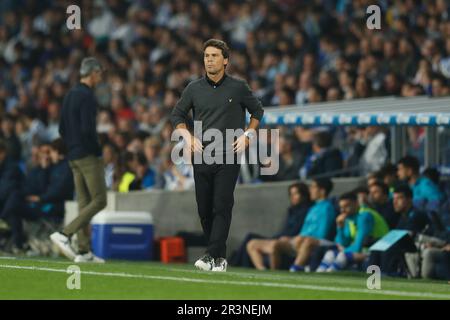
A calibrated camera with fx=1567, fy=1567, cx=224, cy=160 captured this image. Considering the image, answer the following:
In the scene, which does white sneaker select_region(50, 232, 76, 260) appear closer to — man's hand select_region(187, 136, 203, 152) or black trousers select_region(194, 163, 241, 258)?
black trousers select_region(194, 163, 241, 258)

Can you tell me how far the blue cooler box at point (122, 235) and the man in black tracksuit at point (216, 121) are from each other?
5.42 meters

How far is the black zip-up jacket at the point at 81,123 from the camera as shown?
57.1 feet

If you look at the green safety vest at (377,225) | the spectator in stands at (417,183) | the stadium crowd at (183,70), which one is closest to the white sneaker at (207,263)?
the green safety vest at (377,225)

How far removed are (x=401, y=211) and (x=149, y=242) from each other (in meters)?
3.86

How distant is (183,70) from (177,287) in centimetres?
1519

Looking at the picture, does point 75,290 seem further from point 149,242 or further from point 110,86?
point 110,86

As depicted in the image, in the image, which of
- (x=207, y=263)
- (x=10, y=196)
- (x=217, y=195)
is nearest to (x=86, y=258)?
(x=207, y=263)

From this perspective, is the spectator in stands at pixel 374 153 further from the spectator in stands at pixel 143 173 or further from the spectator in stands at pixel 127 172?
the spectator in stands at pixel 127 172

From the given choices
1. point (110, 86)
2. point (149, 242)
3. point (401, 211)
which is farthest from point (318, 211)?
point (110, 86)

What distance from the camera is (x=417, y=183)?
18.5 metres

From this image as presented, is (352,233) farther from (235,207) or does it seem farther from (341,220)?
(235,207)

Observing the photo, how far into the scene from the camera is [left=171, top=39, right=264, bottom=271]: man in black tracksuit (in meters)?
14.6

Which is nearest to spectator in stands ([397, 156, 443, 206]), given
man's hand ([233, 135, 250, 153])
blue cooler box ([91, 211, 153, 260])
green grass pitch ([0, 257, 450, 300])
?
blue cooler box ([91, 211, 153, 260])

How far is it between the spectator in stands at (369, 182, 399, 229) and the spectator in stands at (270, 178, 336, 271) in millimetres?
570
